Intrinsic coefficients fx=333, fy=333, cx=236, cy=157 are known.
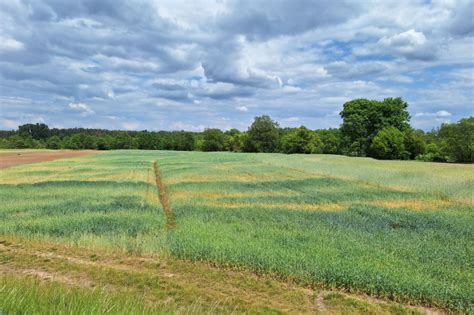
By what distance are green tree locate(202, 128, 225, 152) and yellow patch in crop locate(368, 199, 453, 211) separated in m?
113

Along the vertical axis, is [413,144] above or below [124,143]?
above

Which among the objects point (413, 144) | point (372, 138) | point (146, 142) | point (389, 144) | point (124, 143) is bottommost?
point (124, 143)

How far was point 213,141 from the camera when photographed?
134 meters

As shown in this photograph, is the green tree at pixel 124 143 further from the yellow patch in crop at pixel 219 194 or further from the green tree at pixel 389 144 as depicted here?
the yellow patch in crop at pixel 219 194

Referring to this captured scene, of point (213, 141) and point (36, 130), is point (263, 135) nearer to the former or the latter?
point (213, 141)

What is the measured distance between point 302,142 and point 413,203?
295 feet

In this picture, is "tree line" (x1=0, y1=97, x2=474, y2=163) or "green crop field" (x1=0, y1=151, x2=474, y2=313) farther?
"tree line" (x1=0, y1=97, x2=474, y2=163)

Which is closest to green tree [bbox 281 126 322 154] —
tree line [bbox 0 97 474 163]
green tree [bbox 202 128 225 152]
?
tree line [bbox 0 97 474 163]

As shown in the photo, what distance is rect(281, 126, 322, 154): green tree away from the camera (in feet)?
361

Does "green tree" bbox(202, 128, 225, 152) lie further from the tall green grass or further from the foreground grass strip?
the foreground grass strip

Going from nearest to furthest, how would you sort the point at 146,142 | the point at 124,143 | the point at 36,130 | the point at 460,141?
the point at 460,141 < the point at 124,143 < the point at 146,142 < the point at 36,130

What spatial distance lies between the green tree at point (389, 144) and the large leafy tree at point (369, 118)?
5.82 metres

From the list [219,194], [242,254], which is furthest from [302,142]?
[242,254]

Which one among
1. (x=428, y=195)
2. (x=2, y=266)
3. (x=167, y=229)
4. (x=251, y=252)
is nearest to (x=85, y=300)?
(x=251, y=252)
